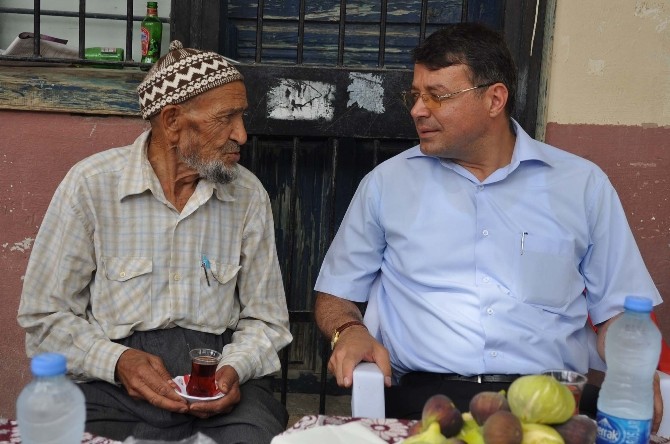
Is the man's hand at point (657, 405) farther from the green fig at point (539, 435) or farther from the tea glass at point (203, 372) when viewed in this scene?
the tea glass at point (203, 372)

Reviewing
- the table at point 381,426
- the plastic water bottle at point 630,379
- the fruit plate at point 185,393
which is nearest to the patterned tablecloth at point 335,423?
the table at point 381,426

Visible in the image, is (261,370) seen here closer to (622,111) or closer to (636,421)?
(636,421)

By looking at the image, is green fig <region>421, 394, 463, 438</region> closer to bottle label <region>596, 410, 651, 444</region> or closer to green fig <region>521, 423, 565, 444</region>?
green fig <region>521, 423, 565, 444</region>

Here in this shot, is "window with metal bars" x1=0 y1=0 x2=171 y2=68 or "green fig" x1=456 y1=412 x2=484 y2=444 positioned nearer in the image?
"green fig" x1=456 y1=412 x2=484 y2=444

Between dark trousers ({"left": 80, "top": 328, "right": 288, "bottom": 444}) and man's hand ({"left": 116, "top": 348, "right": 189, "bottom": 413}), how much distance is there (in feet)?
0.22

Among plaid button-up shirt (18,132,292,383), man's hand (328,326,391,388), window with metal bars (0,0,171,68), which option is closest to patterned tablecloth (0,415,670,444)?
man's hand (328,326,391,388)

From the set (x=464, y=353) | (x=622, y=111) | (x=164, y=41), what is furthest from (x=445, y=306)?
(x=164, y=41)

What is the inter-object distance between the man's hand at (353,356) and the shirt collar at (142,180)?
596 millimetres

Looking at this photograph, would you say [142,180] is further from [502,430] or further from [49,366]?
[502,430]

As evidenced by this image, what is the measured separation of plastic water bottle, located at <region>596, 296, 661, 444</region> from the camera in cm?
171

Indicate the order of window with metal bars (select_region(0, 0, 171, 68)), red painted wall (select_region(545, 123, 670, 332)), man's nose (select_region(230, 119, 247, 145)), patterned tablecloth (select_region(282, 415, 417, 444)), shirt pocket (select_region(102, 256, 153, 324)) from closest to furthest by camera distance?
1. patterned tablecloth (select_region(282, 415, 417, 444))
2. shirt pocket (select_region(102, 256, 153, 324))
3. man's nose (select_region(230, 119, 247, 145))
4. red painted wall (select_region(545, 123, 670, 332))
5. window with metal bars (select_region(0, 0, 171, 68))

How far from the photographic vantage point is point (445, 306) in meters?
2.67

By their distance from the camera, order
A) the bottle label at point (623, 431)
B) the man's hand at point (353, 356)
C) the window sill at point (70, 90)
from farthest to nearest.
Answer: the window sill at point (70, 90) < the man's hand at point (353, 356) < the bottle label at point (623, 431)

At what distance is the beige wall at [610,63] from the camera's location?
3.34m
